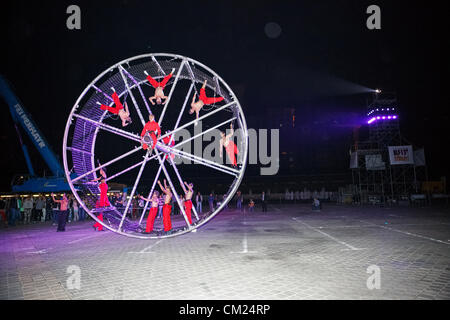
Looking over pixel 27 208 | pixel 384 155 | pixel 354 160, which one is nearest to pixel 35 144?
pixel 27 208

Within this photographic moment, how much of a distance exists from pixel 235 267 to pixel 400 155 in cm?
3181

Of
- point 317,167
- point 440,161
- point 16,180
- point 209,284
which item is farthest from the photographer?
point 317,167

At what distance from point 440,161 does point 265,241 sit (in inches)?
1760

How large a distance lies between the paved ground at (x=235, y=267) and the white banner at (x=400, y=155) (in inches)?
927

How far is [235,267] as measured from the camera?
678 centimetres

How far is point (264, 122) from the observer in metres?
50.3

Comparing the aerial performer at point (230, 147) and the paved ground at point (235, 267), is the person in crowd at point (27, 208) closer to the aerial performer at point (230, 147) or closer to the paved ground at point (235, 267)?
the paved ground at point (235, 267)

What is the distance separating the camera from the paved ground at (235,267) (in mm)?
5105

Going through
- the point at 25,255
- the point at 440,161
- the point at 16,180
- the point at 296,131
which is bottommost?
the point at 25,255

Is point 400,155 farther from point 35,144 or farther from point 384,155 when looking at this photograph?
point 35,144

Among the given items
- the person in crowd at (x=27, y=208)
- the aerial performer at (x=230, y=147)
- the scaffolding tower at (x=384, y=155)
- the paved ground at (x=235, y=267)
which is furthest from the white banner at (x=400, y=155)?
the person in crowd at (x=27, y=208)

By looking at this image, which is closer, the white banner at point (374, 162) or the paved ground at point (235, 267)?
the paved ground at point (235, 267)

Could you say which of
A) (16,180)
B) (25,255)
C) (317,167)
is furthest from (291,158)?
(25,255)
